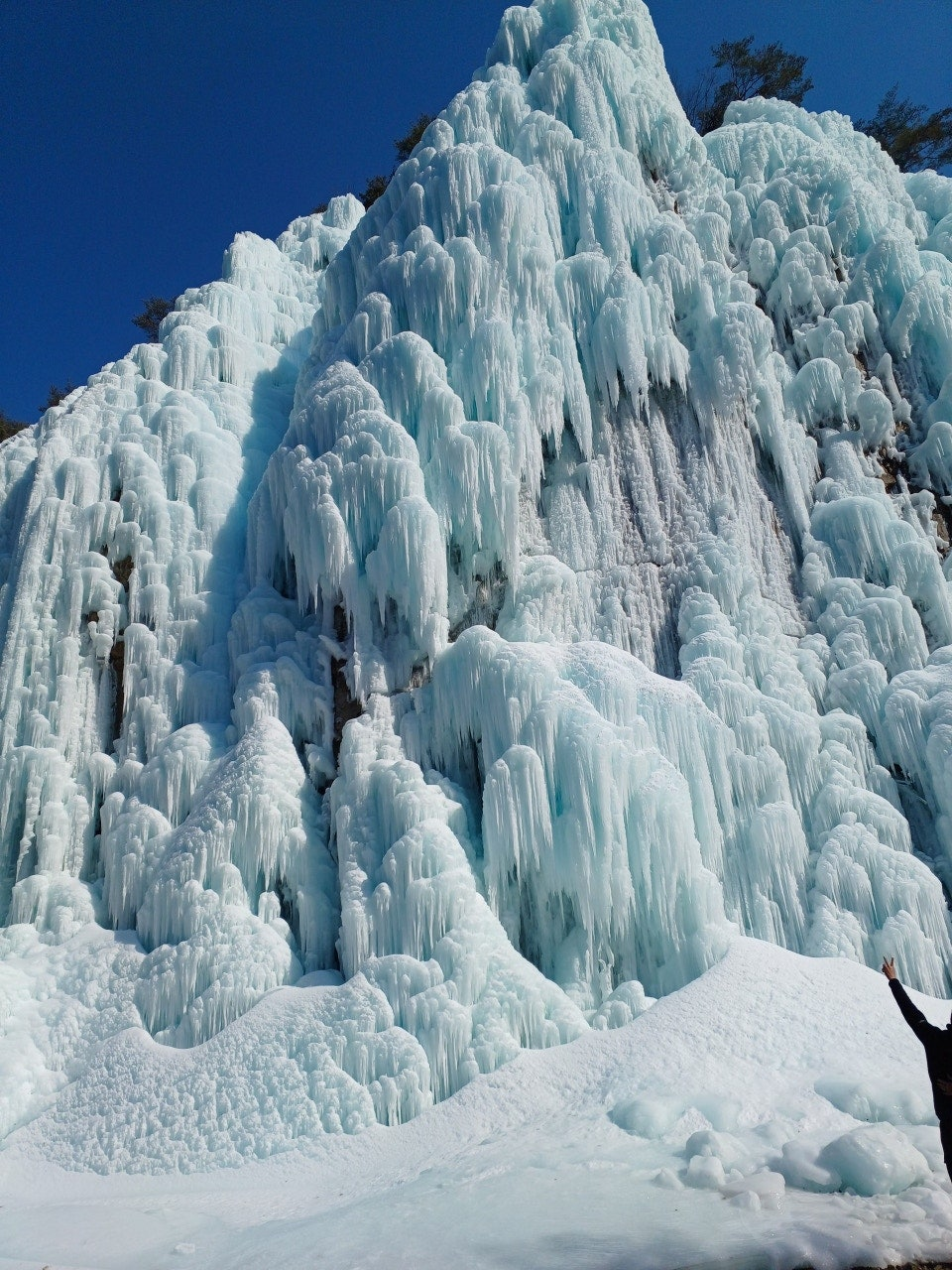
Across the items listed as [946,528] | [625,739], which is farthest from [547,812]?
[946,528]

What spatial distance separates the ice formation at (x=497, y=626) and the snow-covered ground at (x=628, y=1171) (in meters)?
0.37

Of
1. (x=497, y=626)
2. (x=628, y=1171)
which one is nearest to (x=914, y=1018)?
(x=628, y=1171)

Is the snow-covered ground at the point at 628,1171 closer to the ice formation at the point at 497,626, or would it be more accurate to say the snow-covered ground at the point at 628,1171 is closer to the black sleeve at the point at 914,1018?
the ice formation at the point at 497,626

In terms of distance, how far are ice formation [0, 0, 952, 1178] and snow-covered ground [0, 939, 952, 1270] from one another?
367 millimetres

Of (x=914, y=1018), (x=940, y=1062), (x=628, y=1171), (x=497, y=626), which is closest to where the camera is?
(x=940, y=1062)

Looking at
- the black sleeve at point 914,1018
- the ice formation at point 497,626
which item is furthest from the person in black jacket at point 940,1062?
the ice formation at point 497,626

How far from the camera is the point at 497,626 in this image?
1056cm

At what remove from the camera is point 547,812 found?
27.7 ft

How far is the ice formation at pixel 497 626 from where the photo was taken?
816 centimetres

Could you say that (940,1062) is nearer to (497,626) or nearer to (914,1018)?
(914,1018)

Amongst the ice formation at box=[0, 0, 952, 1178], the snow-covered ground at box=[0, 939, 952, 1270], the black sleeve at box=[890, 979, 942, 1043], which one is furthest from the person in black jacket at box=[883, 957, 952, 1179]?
the ice formation at box=[0, 0, 952, 1178]

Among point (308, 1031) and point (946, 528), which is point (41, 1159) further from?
point (946, 528)

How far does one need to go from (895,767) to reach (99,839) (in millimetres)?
9129

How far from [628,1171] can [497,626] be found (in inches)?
244
